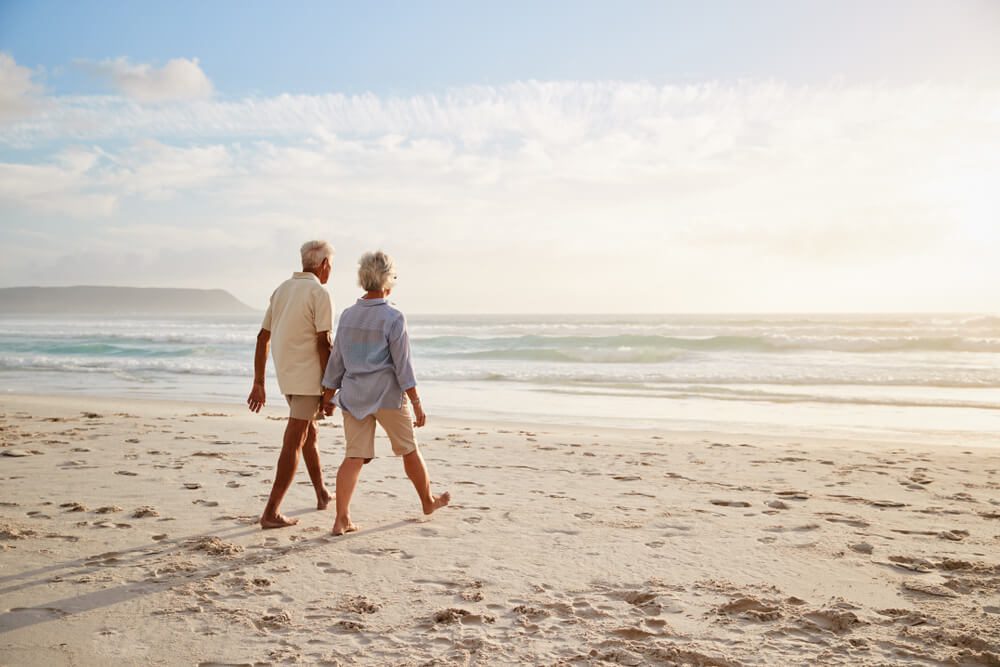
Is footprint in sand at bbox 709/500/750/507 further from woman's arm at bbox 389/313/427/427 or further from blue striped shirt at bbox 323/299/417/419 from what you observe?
blue striped shirt at bbox 323/299/417/419

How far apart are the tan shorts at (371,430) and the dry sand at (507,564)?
0.53 metres

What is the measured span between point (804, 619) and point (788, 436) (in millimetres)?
6149

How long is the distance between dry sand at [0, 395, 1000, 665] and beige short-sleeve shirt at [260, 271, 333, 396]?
95cm

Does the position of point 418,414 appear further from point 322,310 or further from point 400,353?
point 322,310

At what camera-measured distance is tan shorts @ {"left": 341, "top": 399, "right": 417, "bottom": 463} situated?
159 inches

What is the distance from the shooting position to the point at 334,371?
4.05 meters

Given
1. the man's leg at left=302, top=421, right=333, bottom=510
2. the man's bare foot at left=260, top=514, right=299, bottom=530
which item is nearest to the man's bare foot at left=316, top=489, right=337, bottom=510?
the man's leg at left=302, top=421, right=333, bottom=510

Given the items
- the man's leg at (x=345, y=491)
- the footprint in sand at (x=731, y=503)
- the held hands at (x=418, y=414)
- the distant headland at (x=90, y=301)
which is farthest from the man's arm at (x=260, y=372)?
the distant headland at (x=90, y=301)

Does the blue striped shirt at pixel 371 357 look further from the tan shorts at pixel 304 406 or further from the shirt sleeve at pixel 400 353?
the tan shorts at pixel 304 406

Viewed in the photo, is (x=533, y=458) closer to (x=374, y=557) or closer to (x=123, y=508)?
(x=374, y=557)

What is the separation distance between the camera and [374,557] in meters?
3.71

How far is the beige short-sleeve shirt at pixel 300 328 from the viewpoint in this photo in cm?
404

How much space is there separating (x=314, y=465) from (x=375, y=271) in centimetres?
150

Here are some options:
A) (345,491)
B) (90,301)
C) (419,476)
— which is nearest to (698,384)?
(419,476)
